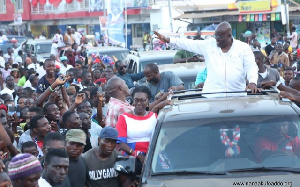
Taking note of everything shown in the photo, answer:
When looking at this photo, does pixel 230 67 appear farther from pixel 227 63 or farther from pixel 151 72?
pixel 151 72

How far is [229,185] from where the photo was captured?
523 centimetres

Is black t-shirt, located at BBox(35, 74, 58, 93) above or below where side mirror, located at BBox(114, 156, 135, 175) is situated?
above

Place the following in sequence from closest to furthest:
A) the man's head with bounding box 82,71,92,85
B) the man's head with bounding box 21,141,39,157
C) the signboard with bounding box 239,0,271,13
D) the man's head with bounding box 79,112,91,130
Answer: the man's head with bounding box 21,141,39,157 → the man's head with bounding box 79,112,91,130 → the man's head with bounding box 82,71,92,85 → the signboard with bounding box 239,0,271,13

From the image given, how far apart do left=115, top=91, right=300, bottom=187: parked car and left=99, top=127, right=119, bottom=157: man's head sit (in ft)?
1.61

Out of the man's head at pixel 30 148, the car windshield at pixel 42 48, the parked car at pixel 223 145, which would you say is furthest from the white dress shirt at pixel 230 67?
the car windshield at pixel 42 48

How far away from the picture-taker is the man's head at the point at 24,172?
4.86 m

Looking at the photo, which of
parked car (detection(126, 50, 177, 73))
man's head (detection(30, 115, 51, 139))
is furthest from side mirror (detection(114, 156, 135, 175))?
parked car (detection(126, 50, 177, 73))

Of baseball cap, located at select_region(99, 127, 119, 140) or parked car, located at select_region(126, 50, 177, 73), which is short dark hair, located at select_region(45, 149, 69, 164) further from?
parked car, located at select_region(126, 50, 177, 73)

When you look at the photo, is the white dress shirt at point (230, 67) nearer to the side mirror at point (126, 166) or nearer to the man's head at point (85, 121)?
the man's head at point (85, 121)

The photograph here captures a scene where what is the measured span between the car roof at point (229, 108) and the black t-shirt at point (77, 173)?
2.98ft

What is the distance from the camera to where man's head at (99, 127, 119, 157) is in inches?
253

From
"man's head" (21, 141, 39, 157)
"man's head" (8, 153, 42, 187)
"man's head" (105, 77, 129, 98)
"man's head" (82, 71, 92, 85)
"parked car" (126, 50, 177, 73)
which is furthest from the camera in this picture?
"man's head" (82, 71, 92, 85)

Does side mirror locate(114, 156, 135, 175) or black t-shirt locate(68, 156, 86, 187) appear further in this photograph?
black t-shirt locate(68, 156, 86, 187)

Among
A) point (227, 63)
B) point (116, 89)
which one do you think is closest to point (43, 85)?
point (116, 89)
